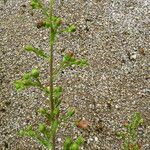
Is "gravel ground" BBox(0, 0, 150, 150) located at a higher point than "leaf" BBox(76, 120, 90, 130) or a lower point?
higher

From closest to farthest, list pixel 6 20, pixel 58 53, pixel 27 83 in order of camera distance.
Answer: pixel 27 83
pixel 58 53
pixel 6 20

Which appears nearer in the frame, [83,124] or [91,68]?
[83,124]

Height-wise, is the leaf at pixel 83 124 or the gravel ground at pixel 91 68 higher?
the gravel ground at pixel 91 68

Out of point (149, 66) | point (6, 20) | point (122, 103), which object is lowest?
point (122, 103)

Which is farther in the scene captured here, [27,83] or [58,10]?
[58,10]

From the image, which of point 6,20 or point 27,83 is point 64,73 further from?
point 27,83

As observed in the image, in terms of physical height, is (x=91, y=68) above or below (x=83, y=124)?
above

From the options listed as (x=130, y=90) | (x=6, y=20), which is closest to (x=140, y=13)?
(x=130, y=90)

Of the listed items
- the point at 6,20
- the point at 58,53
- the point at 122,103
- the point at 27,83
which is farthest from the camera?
the point at 6,20
